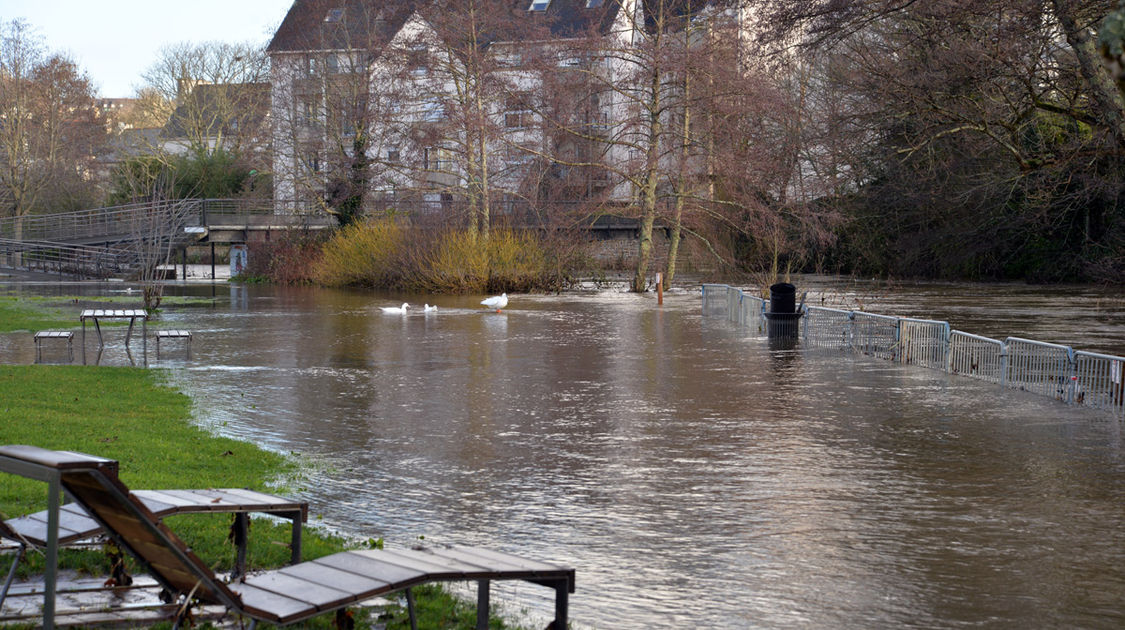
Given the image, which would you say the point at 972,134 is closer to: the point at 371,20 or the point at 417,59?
the point at 417,59

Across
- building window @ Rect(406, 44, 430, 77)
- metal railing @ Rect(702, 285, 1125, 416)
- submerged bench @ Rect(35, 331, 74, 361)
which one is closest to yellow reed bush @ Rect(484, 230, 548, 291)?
building window @ Rect(406, 44, 430, 77)

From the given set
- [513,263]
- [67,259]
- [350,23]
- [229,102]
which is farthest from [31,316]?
[229,102]

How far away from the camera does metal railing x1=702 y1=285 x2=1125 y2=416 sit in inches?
571

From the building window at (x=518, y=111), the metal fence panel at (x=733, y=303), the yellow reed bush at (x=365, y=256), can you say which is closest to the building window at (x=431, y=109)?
the building window at (x=518, y=111)

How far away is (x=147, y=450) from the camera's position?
1007 centimetres

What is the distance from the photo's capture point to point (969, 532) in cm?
796

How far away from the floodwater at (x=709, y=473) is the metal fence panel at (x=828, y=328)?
4.87ft

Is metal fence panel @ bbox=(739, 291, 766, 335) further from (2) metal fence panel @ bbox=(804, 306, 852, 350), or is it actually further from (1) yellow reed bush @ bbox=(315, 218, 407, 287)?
(1) yellow reed bush @ bbox=(315, 218, 407, 287)

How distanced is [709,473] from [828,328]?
43.3 ft

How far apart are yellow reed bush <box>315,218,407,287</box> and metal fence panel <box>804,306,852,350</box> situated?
24.0m

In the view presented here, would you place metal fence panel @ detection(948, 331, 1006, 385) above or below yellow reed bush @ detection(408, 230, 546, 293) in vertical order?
below

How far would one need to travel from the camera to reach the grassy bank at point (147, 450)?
21.7 ft

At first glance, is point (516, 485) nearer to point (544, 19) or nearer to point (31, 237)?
point (544, 19)

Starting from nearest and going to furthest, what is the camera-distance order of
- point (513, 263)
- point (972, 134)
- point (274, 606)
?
point (274, 606) → point (972, 134) → point (513, 263)
